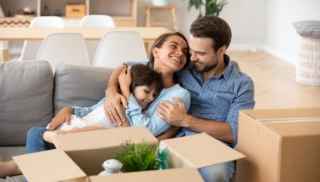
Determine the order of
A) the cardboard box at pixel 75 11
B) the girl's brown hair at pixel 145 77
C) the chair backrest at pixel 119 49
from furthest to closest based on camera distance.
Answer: the cardboard box at pixel 75 11 → the chair backrest at pixel 119 49 → the girl's brown hair at pixel 145 77

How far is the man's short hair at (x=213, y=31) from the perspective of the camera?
2.49 m

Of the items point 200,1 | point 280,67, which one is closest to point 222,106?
point 280,67

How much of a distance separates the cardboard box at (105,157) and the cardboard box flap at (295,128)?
14cm

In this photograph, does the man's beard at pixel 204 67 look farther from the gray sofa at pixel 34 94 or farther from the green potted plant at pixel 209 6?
the green potted plant at pixel 209 6

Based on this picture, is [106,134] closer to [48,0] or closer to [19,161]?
[19,161]

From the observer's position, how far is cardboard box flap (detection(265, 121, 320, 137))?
5.53 feet

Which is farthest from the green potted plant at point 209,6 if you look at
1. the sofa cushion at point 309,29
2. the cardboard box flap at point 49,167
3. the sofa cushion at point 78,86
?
the cardboard box flap at point 49,167

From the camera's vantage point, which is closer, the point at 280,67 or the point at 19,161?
the point at 19,161

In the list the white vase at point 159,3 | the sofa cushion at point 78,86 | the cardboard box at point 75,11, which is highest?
the white vase at point 159,3

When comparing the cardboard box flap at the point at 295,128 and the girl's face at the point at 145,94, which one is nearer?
the cardboard box flap at the point at 295,128

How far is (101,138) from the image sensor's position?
6.34ft

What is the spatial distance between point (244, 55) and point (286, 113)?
6344 millimetres

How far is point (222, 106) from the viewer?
2516mm

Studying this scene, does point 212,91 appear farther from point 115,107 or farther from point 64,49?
point 64,49
